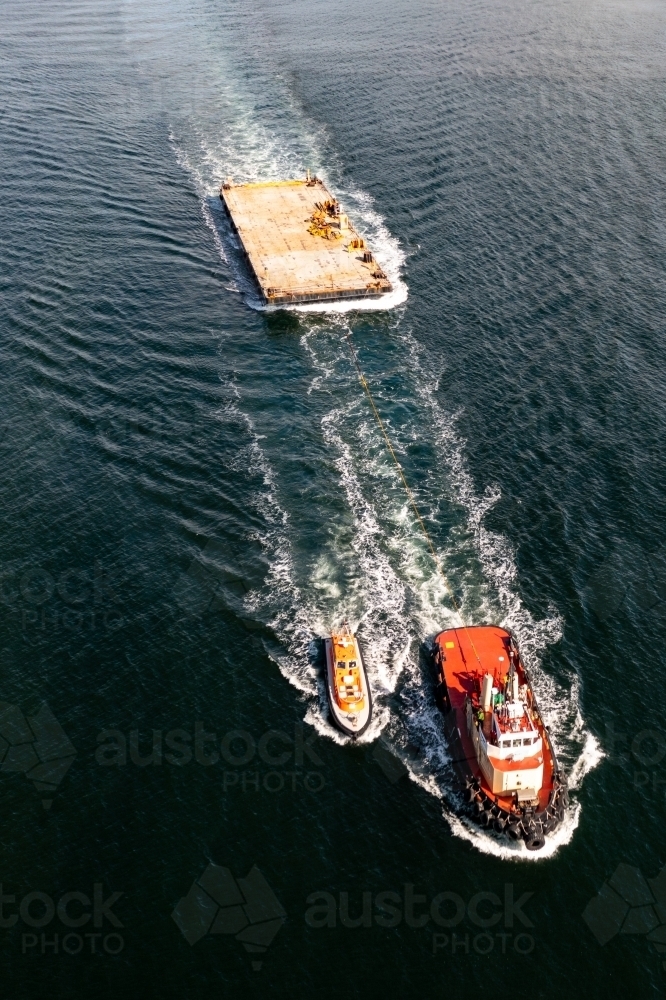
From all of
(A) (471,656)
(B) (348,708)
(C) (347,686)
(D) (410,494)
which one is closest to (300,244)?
(D) (410,494)

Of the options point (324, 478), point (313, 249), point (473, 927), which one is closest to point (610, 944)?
point (473, 927)

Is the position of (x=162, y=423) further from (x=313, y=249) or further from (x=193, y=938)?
(x=193, y=938)

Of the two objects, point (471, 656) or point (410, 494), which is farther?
point (410, 494)

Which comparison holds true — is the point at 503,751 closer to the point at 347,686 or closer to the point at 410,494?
the point at 347,686

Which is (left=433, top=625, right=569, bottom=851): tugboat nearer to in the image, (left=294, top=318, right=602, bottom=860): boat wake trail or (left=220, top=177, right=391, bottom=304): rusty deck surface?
(left=294, top=318, right=602, bottom=860): boat wake trail

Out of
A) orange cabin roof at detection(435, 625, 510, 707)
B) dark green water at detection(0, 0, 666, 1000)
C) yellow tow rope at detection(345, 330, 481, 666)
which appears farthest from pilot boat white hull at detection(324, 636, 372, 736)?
yellow tow rope at detection(345, 330, 481, 666)
